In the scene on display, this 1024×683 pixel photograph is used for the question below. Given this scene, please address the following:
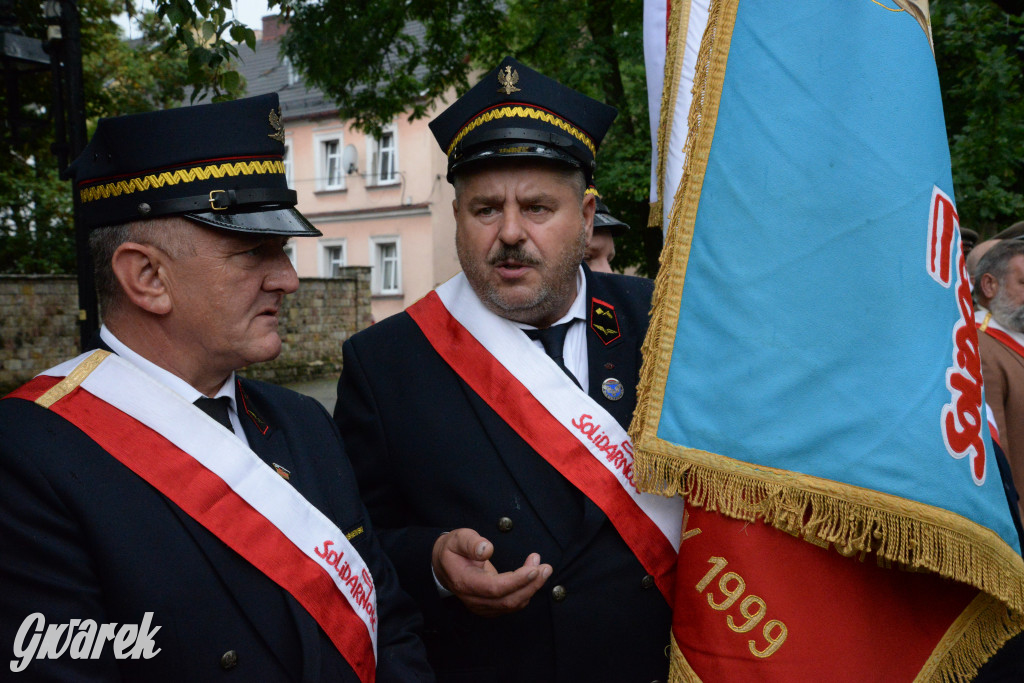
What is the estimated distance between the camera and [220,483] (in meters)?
1.94

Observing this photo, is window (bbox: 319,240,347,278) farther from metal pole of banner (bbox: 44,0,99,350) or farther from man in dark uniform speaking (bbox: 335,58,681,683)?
man in dark uniform speaking (bbox: 335,58,681,683)

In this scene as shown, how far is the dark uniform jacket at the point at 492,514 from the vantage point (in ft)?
7.36

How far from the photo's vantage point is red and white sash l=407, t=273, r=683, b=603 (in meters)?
2.29

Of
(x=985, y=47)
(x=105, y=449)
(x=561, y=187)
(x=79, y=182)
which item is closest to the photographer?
(x=105, y=449)

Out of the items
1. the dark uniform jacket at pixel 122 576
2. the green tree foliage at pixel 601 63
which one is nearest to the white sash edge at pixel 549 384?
the dark uniform jacket at pixel 122 576

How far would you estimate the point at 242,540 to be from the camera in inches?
75.2

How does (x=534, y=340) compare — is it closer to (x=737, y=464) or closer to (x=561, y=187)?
(x=561, y=187)

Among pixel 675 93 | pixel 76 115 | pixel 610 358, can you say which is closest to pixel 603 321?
pixel 610 358

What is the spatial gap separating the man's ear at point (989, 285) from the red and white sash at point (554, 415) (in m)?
3.06

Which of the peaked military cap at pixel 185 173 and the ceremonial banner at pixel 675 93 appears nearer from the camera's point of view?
the peaked military cap at pixel 185 173

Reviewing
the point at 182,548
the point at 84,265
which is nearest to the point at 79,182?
the point at 182,548

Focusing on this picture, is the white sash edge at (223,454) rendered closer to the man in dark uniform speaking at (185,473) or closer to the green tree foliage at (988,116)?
the man in dark uniform speaking at (185,473)

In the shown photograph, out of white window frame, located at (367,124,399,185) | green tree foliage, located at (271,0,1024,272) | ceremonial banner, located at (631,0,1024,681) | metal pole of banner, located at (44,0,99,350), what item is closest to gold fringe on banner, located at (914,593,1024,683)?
ceremonial banner, located at (631,0,1024,681)

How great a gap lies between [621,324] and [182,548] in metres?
1.40
